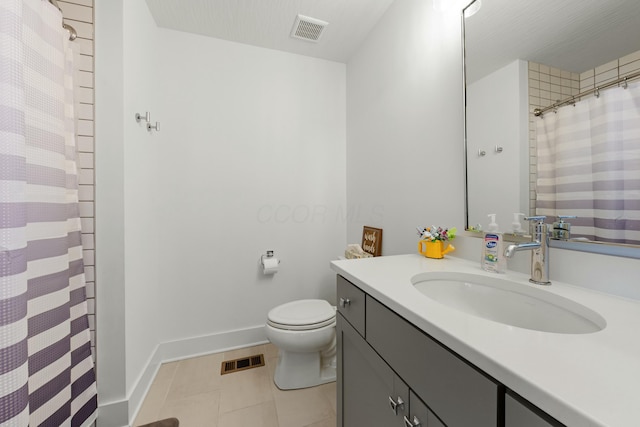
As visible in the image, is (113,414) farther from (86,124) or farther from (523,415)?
(523,415)

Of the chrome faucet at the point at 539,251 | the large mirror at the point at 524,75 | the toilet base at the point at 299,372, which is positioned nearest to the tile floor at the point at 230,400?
the toilet base at the point at 299,372

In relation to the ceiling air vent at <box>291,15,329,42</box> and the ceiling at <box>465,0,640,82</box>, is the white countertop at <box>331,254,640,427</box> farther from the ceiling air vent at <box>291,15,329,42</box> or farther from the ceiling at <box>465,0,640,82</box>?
the ceiling air vent at <box>291,15,329,42</box>

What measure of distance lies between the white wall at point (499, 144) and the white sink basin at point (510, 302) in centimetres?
27

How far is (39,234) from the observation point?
85cm

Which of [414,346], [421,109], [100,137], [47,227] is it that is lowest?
[414,346]

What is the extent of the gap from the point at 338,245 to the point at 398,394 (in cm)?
160

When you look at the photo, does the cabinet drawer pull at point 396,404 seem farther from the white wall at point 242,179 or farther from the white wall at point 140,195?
the white wall at point 242,179

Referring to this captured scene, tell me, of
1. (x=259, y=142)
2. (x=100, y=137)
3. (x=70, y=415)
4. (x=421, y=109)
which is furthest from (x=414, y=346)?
(x=259, y=142)

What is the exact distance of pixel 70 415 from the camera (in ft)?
3.25

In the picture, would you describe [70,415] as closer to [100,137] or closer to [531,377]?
[100,137]

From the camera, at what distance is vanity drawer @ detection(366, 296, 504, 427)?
1.35 ft

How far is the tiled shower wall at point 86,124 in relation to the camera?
1142 mm

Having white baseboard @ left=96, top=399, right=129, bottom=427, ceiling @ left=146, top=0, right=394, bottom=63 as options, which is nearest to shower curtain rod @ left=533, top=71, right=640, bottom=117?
ceiling @ left=146, top=0, right=394, bottom=63

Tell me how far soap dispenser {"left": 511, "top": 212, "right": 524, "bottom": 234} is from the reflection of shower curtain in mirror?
0.07 m
